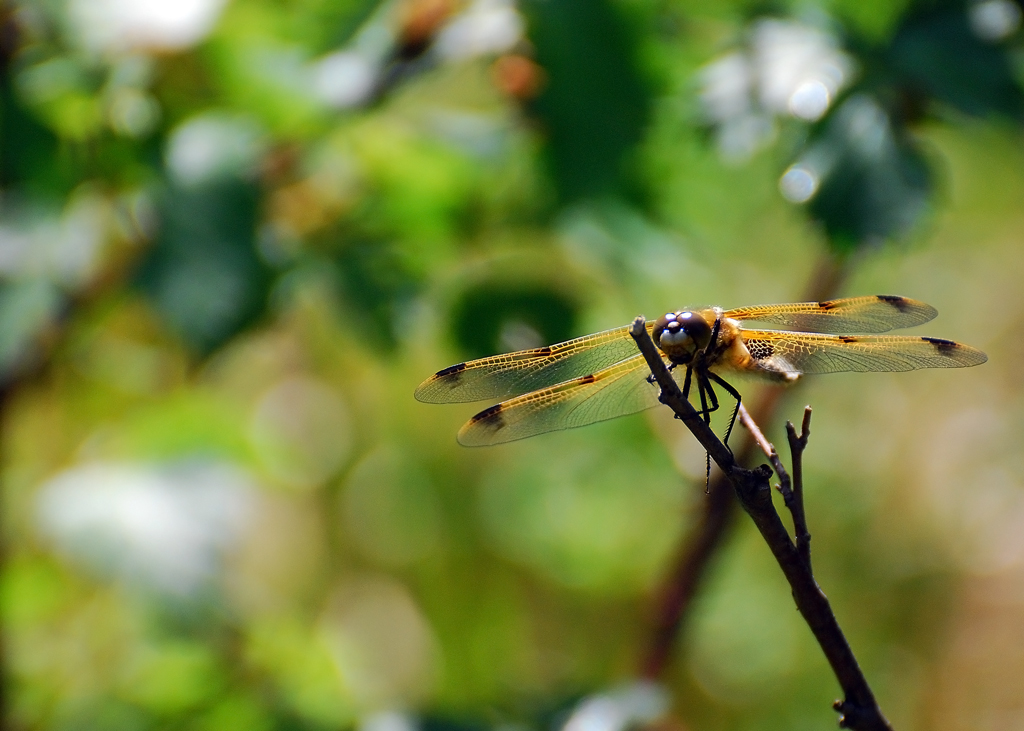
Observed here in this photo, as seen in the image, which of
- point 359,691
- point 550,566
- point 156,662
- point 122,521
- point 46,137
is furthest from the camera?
point 550,566

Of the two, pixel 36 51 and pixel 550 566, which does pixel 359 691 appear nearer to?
pixel 550 566

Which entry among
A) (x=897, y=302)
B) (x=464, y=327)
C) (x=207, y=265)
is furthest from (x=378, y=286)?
(x=897, y=302)

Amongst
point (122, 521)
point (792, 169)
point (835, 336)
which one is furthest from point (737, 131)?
point (122, 521)

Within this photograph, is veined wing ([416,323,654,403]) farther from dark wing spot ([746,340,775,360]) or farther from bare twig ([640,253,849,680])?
bare twig ([640,253,849,680])

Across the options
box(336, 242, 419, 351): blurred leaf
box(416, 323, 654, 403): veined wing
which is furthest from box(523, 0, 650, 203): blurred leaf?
box(336, 242, 419, 351): blurred leaf

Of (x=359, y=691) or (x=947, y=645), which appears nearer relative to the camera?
(x=359, y=691)

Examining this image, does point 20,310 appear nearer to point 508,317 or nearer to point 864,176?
point 508,317

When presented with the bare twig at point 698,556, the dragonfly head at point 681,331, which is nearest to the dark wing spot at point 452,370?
the dragonfly head at point 681,331
